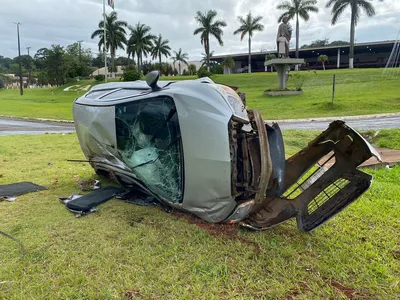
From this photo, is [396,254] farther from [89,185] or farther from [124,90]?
[89,185]

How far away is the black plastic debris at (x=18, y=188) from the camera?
521 cm

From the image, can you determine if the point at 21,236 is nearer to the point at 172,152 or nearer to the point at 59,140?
the point at 172,152

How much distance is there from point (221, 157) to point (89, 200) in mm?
2328

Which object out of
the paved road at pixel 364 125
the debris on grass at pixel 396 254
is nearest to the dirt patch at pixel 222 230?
the debris on grass at pixel 396 254

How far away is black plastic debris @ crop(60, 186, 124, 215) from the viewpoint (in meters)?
4.42

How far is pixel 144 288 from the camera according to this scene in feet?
9.26

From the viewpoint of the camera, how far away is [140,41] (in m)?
62.5

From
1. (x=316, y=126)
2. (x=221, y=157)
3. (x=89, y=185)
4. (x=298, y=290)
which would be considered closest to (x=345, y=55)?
(x=316, y=126)

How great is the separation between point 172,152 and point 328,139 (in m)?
1.89

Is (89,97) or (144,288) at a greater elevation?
(89,97)

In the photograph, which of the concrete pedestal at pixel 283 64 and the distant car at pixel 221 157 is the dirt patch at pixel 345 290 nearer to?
the distant car at pixel 221 157

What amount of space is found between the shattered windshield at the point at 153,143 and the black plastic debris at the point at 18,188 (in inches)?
79.5

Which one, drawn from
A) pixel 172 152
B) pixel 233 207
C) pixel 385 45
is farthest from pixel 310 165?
pixel 385 45

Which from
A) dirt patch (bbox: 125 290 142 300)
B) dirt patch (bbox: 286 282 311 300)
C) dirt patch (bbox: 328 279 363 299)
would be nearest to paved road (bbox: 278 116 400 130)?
dirt patch (bbox: 328 279 363 299)
